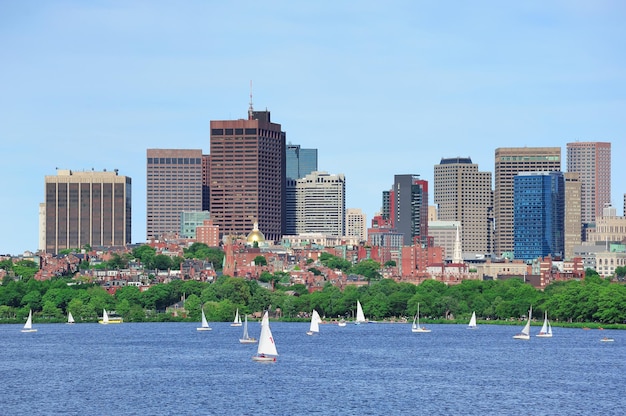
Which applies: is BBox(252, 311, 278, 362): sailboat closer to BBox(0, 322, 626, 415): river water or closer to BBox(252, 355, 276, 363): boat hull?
BBox(252, 355, 276, 363): boat hull

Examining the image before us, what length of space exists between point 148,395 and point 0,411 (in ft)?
53.2

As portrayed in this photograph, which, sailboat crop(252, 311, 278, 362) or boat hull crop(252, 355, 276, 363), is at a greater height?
sailboat crop(252, 311, 278, 362)

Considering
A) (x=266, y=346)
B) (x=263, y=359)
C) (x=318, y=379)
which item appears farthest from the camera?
(x=263, y=359)

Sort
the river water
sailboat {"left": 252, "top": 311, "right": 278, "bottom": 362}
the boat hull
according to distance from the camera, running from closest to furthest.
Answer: the river water, sailboat {"left": 252, "top": 311, "right": 278, "bottom": 362}, the boat hull

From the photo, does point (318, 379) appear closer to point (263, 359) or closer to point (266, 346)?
point (266, 346)

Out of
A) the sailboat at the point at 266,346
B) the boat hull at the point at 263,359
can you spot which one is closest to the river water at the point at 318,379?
the boat hull at the point at 263,359

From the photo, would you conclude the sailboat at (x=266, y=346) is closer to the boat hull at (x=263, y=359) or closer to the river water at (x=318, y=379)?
the boat hull at (x=263, y=359)

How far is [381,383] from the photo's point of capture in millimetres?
137750

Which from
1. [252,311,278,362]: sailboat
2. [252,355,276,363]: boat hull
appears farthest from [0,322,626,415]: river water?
[252,311,278,362]: sailboat

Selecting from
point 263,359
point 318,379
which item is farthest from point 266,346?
point 318,379

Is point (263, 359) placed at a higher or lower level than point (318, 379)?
higher

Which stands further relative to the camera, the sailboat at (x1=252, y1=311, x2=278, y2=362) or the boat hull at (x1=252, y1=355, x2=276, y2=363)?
the boat hull at (x1=252, y1=355, x2=276, y2=363)

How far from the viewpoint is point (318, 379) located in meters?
141

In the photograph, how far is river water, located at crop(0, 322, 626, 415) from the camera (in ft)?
389
